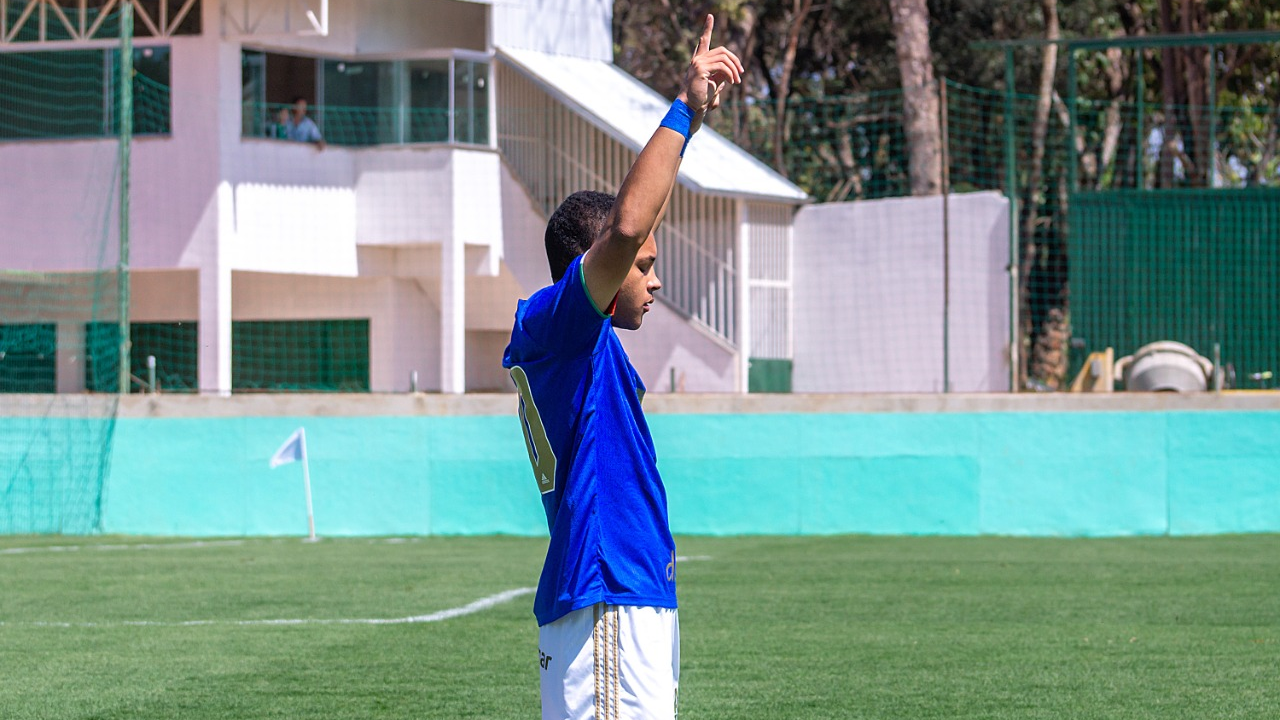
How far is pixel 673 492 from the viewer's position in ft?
57.2

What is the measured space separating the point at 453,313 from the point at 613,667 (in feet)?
72.4

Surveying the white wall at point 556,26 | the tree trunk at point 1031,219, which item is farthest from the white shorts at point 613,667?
the white wall at point 556,26

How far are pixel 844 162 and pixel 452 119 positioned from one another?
597 centimetres

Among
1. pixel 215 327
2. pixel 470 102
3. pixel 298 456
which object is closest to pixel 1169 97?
pixel 470 102

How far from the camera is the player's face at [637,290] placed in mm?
3576

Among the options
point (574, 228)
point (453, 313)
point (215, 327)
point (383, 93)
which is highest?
point (383, 93)

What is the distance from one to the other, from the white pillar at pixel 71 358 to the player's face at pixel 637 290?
59.8ft

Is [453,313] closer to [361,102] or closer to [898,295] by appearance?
[361,102]

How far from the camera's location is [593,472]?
366 centimetres

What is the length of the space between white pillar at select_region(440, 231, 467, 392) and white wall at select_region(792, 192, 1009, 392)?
16.8 feet

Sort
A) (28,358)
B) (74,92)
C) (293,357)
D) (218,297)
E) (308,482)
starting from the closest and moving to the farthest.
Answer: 1. (308,482)
2. (28,358)
3. (74,92)
4. (218,297)
5. (293,357)

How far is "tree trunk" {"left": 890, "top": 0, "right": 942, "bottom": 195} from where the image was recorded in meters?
24.9

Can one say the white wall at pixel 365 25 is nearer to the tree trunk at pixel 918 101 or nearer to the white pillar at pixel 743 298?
the white pillar at pixel 743 298

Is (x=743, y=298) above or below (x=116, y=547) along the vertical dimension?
above
